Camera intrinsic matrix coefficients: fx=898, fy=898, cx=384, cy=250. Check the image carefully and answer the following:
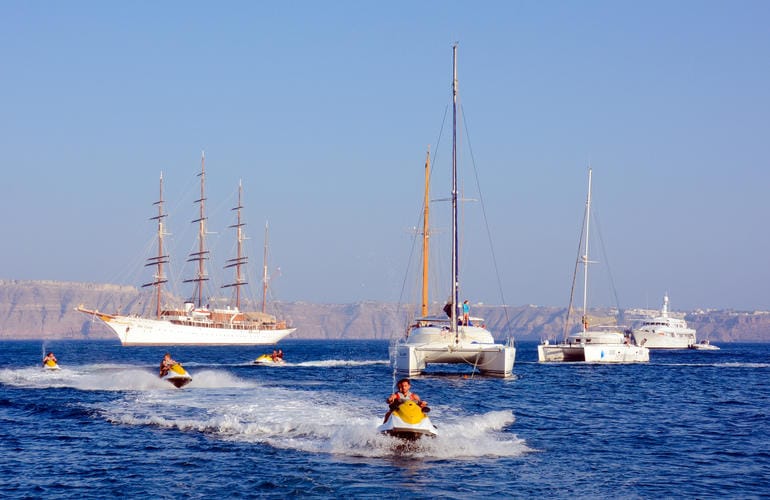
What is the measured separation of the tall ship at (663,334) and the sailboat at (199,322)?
67.1m

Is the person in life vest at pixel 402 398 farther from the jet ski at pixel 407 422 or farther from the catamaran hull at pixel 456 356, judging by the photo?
A: the catamaran hull at pixel 456 356

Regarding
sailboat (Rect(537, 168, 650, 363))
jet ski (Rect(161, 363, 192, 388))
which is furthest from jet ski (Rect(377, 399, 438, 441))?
sailboat (Rect(537, 168, 650, 363))

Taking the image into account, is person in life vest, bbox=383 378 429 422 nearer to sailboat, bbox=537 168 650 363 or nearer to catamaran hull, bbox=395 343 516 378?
catamaran hull, bbox=395 343 516 378

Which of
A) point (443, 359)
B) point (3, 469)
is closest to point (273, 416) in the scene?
point (3, 469)

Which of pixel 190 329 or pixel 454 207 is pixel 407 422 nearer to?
pixel 454 207

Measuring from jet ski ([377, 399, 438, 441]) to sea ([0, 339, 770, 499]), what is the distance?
0.24m

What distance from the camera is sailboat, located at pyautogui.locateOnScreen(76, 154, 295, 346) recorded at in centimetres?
14950

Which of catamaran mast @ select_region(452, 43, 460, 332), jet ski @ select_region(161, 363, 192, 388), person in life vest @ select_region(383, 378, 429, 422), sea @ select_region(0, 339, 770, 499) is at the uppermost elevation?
catamaran mast @ select_region(452, 43, 460, 332)

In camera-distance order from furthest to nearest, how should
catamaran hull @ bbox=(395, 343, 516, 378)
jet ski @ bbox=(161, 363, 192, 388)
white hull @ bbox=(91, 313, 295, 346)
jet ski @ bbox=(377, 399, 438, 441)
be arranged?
1. white hull @ bbox=(91, 313, 295, 346)
2. catamaran hull @ bbox=(395, 343, 516, 378)
3. jet ski @ bbox=(161, 363, 192, 388)
4. jet ski @ bbox=(377, 399, 438, 441)

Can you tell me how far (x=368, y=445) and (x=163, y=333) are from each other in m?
134

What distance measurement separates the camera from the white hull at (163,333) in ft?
487

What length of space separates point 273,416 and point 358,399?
24.7ft

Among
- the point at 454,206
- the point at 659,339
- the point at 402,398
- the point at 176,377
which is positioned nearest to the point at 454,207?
the point at 454,206

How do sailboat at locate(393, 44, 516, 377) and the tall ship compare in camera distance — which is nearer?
sailboat at locate(393, 44, 516, 377)
